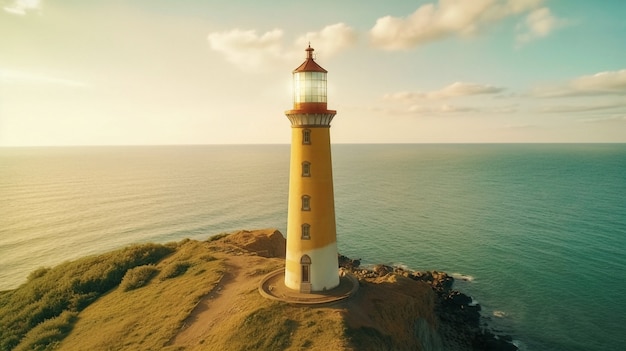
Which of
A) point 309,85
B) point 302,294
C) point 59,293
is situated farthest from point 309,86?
point 59,293

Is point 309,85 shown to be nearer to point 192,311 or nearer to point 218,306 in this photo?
point 218,306

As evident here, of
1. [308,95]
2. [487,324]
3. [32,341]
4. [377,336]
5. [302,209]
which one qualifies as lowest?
[487,324]

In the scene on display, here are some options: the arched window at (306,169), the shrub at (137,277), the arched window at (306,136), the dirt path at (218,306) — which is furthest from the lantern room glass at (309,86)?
the shrub at (137,277)

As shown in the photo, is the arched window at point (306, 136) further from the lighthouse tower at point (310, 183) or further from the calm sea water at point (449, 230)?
the calm sea water at point (449, 230)

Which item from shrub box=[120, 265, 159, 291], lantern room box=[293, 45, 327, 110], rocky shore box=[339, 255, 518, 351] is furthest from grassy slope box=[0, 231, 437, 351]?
lantern room box=[293, 45, 327, 110]

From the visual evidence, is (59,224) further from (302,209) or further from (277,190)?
(302,209)

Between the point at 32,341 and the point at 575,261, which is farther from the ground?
the point at 32,341

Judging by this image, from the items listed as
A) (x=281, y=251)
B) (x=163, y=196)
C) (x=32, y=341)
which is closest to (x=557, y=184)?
(x=281, y=251)
